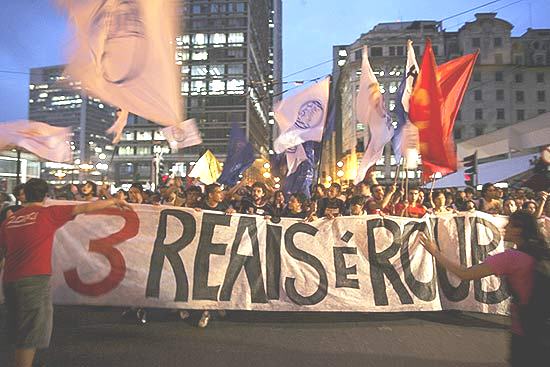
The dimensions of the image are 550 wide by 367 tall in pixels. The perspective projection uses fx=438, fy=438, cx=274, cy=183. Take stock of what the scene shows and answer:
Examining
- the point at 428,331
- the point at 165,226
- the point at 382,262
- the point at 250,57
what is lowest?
the point at 428,331

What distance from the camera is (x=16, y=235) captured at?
11.1 feet

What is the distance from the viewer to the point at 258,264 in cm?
578

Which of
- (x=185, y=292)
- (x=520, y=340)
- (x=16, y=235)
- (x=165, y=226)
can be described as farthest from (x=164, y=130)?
(x=520, y=340)

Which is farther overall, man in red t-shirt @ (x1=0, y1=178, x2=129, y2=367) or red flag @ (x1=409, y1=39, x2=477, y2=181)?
red flag @ (x1=409, y1=39, x2=477, y2=181)

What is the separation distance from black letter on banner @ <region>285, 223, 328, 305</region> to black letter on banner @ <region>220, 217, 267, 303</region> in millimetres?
374

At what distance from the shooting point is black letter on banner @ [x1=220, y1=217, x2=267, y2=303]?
5.65 m

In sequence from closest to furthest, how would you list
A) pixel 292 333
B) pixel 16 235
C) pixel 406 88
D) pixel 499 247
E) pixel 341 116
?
pixel 16 235 → pixel 292 333 → pixel 499 247 → pixel 406 88 → pixel 341 116

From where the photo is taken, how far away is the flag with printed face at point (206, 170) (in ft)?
44.1

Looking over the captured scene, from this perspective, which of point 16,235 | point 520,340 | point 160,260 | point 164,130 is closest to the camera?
point 520,340

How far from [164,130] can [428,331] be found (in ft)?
23.3

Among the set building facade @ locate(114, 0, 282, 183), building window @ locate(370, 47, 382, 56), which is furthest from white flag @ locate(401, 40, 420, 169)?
building facade @ locate(114, 0, 282, 183)

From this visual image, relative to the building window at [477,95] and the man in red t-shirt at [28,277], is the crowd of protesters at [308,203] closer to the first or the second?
the man in red t-shirt at [28,277]

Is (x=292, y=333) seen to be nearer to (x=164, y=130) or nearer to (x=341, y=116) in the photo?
(x=164, y=130)

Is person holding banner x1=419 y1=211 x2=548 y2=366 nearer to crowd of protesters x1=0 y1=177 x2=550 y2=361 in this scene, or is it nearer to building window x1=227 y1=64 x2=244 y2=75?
crowd of protesters x1=0 y1=177 x2=550 y2=361
